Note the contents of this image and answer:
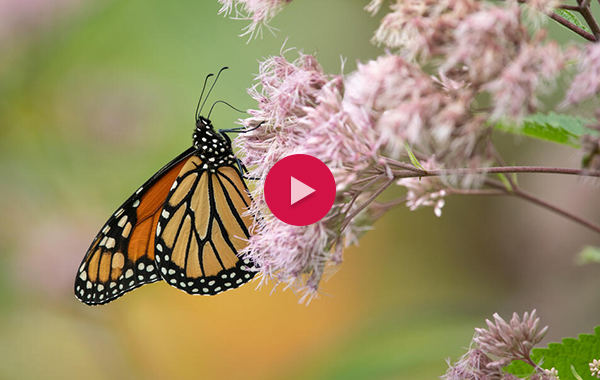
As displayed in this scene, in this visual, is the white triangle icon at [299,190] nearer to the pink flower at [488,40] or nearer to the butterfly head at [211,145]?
the pink flower at [488,40]

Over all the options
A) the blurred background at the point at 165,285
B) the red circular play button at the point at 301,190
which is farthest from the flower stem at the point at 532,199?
the blurred background at the point at 165,285

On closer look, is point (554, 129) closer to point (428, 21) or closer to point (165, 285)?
point (428, 21)

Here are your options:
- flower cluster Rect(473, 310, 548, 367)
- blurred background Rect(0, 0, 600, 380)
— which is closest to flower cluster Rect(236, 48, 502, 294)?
flower cluster Rect(473, 310, 548, 367)

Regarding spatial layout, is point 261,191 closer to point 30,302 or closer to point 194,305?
point 30,302

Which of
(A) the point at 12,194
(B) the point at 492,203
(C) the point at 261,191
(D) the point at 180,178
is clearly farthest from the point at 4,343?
(B) the point at 492,203

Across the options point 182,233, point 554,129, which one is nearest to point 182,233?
point 182,233

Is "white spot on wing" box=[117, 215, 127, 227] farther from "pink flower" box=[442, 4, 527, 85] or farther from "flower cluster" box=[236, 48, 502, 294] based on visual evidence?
"pink flower" box=[442, 4, 527, 85]
